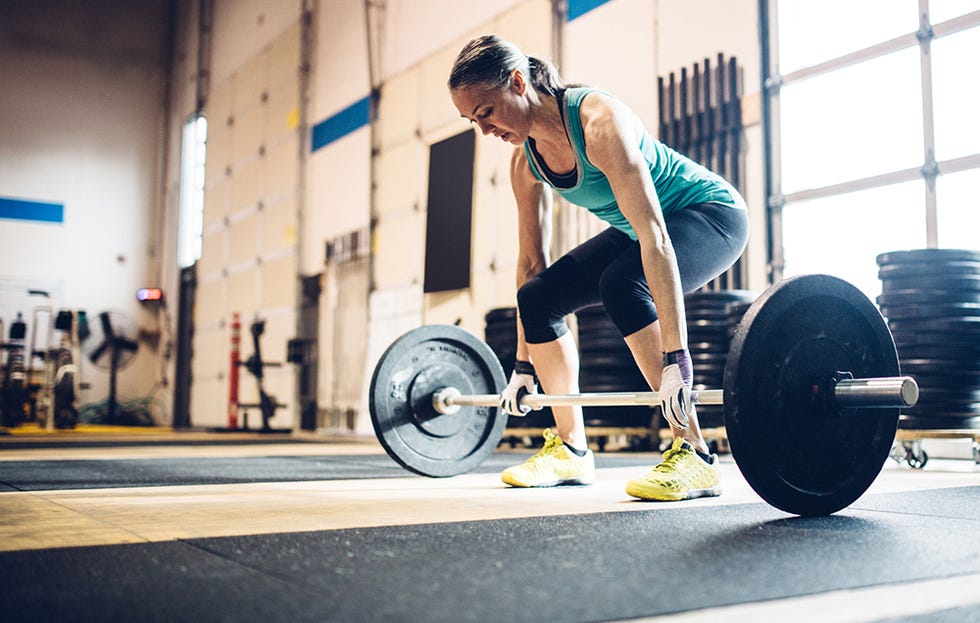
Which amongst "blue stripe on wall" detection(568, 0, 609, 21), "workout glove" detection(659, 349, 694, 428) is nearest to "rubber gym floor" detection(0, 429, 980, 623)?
"workout glove" detection(659, 349, 694, 428)

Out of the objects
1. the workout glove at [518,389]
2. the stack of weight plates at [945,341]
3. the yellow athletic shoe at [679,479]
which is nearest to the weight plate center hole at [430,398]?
the workout glove at [518,389]

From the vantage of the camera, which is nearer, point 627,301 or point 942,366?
point 627,301

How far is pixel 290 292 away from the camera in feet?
28.8

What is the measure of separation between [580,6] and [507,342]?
221 cm

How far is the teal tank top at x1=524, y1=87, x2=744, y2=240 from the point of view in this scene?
2.01 metres

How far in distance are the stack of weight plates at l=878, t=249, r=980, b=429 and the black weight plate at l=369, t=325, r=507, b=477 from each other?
1705 millimetres

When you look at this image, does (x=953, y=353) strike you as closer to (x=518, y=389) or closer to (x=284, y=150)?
(x=518, y=389)

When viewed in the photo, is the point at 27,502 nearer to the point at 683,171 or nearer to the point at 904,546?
the point at 683,171

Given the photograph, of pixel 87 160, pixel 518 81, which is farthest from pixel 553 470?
pixel 87 160

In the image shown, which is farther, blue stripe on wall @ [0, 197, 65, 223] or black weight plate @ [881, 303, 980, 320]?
blue stripe on wall @ [0, 197, 65, 223]

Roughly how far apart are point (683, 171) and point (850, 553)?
42.5 inches

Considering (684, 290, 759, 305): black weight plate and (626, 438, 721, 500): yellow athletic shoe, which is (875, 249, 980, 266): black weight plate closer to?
(684, 290, 759, 305): black weight plate

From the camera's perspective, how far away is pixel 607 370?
471 cm

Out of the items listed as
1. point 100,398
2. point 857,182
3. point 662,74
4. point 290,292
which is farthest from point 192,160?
point 857,182
